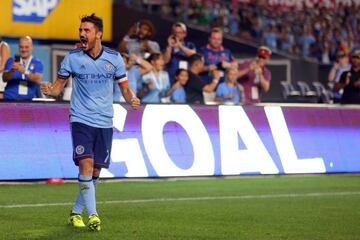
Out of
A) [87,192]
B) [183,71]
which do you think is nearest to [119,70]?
[87,192]

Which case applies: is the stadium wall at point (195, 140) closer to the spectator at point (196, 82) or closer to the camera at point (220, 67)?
the spectator at point (196, 82)

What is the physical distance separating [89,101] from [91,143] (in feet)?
1.36

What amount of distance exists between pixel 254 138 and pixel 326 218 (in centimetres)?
529

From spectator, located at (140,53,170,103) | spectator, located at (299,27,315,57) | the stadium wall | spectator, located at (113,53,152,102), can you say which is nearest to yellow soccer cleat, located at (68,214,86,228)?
the stadium wall

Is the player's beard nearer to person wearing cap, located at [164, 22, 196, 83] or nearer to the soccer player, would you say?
the soccer player

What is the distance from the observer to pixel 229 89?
63.0ft

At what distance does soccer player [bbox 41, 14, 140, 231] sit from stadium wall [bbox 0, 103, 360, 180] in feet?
13.4

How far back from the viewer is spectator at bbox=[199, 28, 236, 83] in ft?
64.2

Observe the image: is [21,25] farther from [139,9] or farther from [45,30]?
[139,9]

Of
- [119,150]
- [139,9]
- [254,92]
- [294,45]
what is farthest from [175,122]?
[294,45]

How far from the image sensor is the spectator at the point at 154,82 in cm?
1850

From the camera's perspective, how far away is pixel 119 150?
15938 mm

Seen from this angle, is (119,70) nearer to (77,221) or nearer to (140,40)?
(77,221)

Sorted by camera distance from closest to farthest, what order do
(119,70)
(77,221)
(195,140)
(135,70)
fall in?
(77,221) < (119,70) < (195,140) < (135,70)
